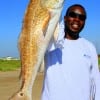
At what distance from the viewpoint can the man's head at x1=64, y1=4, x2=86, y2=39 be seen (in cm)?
534

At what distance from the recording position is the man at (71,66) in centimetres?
526

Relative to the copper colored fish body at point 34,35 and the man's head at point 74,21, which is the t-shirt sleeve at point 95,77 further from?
the copper colored fish body at point 34,35

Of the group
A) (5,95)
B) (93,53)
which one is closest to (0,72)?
(5,95)

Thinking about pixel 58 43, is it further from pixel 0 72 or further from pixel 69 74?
pixel 0 72

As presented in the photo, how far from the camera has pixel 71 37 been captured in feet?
17.9

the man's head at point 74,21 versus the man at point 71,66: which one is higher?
the man's head at point 74,21

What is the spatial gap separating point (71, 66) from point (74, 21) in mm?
562

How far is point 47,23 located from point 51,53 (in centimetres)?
70

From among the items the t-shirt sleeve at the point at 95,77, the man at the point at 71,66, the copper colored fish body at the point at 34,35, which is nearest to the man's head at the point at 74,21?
the man at the point at 71,66

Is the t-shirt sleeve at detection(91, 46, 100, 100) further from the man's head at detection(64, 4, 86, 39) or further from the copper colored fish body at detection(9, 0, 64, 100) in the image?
the copper colored fish body at detection(9, 0, 64, 100)

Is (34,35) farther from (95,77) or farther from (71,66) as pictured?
(95,77)

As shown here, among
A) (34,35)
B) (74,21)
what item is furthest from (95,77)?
(34,35)

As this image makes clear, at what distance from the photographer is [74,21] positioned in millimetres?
5348

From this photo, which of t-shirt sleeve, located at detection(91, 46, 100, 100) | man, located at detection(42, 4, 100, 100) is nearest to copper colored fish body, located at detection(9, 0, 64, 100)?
man, located at detection(42, 4, 100, 100)
